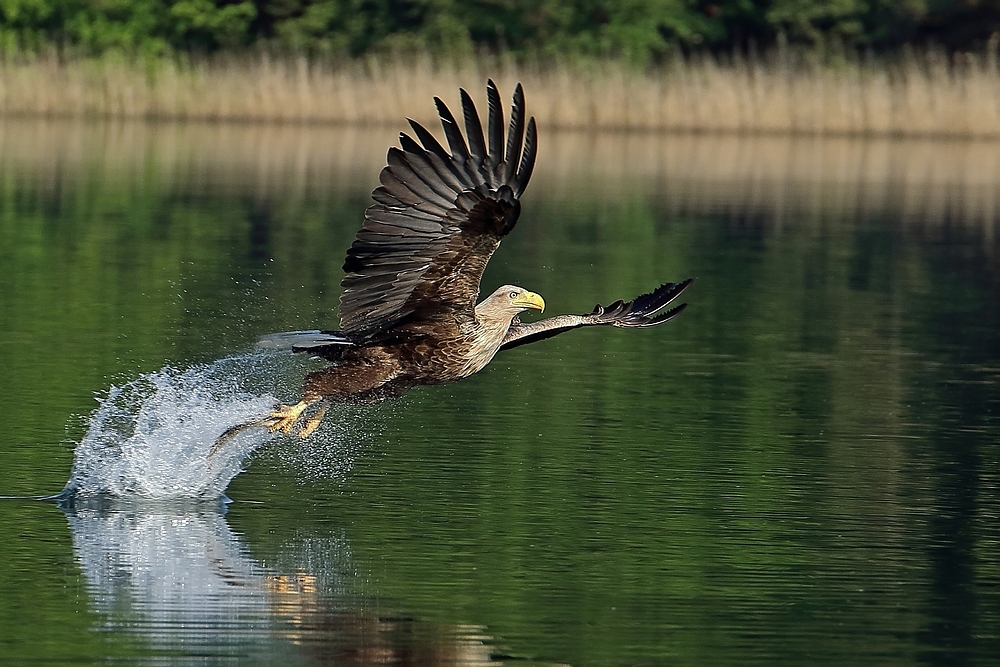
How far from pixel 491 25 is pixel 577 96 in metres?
6.04

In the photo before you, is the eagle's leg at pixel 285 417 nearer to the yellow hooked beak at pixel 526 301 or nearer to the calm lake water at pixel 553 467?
the calm lake water at pixel 553 467

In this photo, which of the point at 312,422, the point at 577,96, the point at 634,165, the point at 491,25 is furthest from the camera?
the point at 491,25

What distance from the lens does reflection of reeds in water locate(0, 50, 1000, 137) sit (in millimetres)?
34844

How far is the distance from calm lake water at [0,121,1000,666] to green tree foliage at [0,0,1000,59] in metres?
18.1

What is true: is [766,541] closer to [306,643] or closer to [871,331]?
[306,643]

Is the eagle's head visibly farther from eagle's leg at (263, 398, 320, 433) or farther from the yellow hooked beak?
eagle's leg at (263, 398, 320, 433)

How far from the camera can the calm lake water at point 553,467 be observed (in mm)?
7504

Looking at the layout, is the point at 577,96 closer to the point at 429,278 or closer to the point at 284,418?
the point at 284,418

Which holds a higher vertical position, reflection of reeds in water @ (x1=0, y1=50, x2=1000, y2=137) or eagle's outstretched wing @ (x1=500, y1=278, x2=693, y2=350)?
eagle's outstretched wing @ (x1=500, y1=278, x2=693, y2=350)

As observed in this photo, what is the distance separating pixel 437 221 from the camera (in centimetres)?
905

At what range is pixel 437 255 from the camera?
9148 millimetres

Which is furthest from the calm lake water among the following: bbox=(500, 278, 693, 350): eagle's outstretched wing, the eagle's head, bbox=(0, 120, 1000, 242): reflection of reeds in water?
bbox=(0, 120, 1000, 242): reflection of reeds in water

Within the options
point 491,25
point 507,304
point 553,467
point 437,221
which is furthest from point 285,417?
point 491,25

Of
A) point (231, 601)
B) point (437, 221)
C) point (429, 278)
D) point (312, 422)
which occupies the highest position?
point (437, 221)
